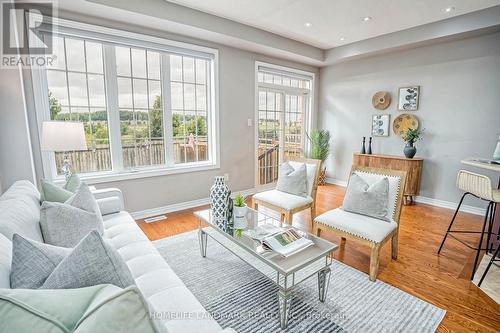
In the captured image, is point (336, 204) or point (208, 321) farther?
point (336, 204)

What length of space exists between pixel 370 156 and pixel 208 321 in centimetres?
422

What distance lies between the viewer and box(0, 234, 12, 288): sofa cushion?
30.9 inches

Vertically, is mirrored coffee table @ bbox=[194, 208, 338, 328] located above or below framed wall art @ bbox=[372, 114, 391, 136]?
below

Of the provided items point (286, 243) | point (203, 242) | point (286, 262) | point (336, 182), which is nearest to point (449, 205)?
point (336, 182)

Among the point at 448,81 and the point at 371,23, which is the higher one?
the point at 371,23

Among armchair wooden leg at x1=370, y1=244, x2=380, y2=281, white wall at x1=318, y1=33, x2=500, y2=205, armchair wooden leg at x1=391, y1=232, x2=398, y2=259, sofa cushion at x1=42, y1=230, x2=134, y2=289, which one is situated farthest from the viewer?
white wall at x1=318, y1=33, x2=500, y2=205

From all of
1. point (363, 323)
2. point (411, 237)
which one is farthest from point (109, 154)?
point (411, 237)

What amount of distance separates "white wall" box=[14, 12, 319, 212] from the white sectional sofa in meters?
1.52

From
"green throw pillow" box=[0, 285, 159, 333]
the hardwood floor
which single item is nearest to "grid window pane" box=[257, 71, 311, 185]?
the hardwood floor

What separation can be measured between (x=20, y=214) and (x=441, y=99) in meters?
5.19

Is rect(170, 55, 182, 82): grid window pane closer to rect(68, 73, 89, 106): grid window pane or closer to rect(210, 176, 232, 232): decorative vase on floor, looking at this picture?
rect(68, 73, 89, 106): grid window pane

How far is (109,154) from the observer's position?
330cm

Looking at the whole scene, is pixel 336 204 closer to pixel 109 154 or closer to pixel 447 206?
pixel 447 206

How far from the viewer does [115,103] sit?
322cm
